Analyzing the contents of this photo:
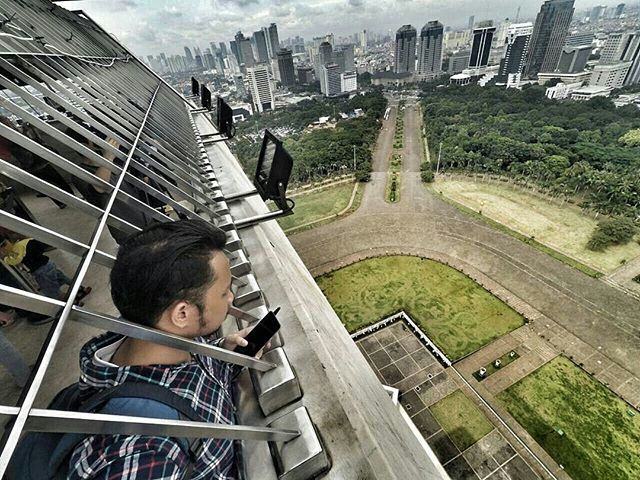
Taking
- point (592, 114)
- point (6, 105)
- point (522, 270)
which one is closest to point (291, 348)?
point (6, 105)

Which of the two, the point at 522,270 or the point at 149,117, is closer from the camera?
the point at 149,117

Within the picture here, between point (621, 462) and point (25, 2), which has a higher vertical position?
point (25, 2)

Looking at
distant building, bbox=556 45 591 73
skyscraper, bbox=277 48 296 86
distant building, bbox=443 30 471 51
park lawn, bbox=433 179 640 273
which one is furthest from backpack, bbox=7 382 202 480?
distant building, bbox=443 30 471 51

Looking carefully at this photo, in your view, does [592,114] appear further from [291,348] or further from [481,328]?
[291,348]

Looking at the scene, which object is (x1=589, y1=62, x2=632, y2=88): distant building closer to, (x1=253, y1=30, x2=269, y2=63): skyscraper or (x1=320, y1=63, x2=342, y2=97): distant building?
(x1=320, y1=63, x2=342, y2=97): distant building

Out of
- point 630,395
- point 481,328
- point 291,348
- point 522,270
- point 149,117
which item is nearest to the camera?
point 291,348

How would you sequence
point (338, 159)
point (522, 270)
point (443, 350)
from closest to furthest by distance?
point (443, 350) → point (522, 270) → point (338, 159)
